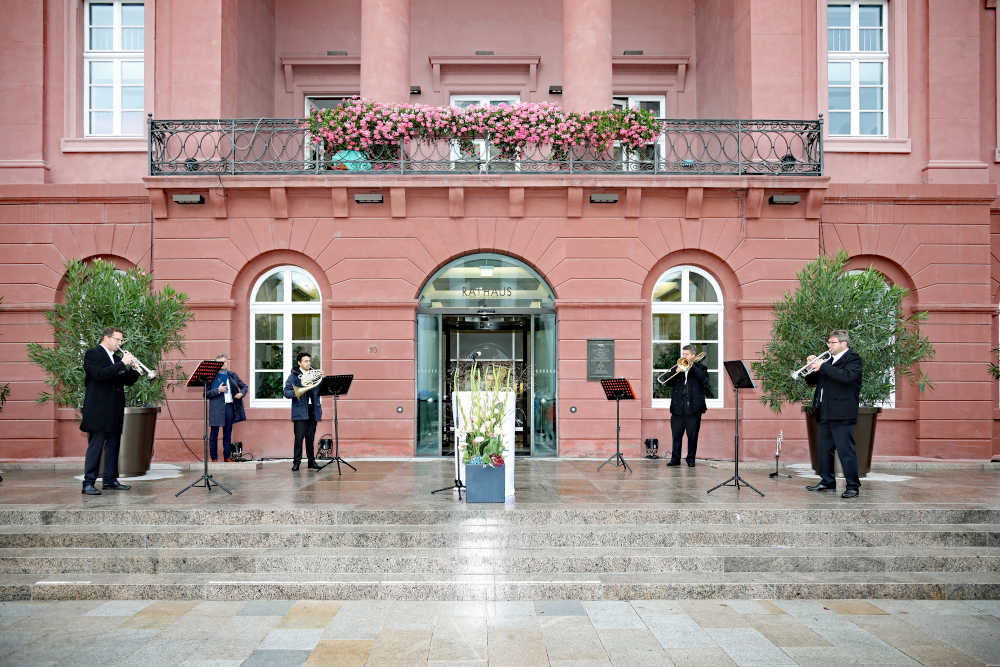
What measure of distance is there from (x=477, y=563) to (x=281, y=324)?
8.64 meters

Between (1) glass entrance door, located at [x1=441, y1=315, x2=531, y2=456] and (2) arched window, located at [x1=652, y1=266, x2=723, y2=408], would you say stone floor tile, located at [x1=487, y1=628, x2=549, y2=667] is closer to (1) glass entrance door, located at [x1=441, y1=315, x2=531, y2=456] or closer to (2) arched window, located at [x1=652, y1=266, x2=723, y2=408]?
(1) glass entrance door, located at [x1=441, y1=315, x2=531, y2=456]

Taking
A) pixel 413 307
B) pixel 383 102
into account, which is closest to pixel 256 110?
pixel 383 102

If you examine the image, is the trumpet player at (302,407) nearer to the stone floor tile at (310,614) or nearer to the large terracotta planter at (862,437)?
the stone floor tile at (310,614)

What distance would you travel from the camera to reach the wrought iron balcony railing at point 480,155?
14.1m

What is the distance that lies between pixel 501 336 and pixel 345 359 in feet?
10.2

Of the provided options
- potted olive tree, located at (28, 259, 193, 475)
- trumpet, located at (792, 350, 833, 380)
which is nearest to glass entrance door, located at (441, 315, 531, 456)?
potted olive tree, located at (28, 259, 193, 475)

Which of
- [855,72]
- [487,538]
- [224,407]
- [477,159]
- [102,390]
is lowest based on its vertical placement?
[487,538]

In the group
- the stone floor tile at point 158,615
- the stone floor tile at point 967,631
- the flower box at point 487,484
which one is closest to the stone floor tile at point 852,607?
the stone floor tile at point 967,631

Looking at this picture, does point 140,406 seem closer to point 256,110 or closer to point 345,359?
point 345,359

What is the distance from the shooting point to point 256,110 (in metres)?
16.0

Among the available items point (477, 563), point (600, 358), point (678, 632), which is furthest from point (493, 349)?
point (678, 632)

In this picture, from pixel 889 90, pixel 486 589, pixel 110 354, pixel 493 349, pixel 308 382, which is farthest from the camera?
pixel 493 349

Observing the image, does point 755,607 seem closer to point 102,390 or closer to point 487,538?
point 487,538

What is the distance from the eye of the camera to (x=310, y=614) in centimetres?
636
